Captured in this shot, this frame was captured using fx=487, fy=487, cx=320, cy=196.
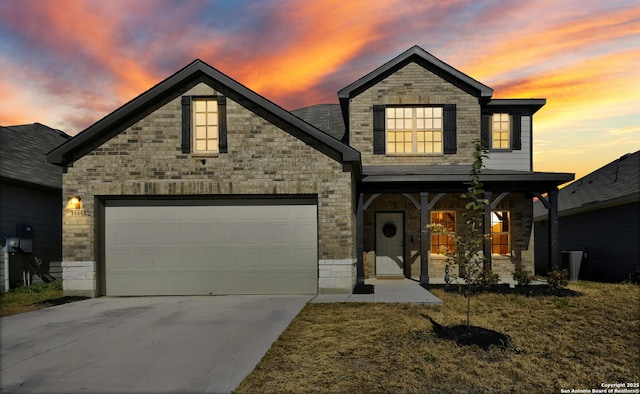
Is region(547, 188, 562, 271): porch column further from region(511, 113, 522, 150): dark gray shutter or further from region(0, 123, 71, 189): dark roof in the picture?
region(0, 123, 71, 189): dark roof

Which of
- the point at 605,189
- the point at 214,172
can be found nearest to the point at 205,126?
the point at 214,172

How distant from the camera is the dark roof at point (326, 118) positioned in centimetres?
1927

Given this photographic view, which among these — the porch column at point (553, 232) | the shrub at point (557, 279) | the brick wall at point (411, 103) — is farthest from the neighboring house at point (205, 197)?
the porch column at point (553, 232)

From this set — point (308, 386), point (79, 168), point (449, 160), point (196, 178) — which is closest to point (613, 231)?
point (449, 160)

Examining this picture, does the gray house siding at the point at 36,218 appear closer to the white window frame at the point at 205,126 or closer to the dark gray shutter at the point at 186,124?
the dark gray shutter at the point at 186,124

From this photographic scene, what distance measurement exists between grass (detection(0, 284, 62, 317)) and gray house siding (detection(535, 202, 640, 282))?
17.4 m

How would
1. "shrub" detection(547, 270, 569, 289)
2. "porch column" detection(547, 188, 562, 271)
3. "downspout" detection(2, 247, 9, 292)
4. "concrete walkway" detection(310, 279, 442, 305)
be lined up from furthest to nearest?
"porch column" detection(547, 188, 562, 271)
"downspout" detection(2, 247, 9, 292)
"shrub" detection(547, 270, 569, 289)
"concrete walkway" detection(310, 279, 442, 305)

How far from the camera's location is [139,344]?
7.49m

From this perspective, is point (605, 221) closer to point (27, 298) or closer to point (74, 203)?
point (74, 203)

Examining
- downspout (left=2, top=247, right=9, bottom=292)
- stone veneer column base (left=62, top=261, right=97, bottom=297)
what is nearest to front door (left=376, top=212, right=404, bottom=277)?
stone veneer column base (left=62, top=261, right=97, bottom=297)

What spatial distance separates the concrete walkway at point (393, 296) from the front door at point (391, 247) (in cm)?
234

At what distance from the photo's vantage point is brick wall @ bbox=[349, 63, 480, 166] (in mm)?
16531

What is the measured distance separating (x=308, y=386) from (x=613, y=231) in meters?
15.8

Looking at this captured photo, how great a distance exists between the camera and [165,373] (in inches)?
234
